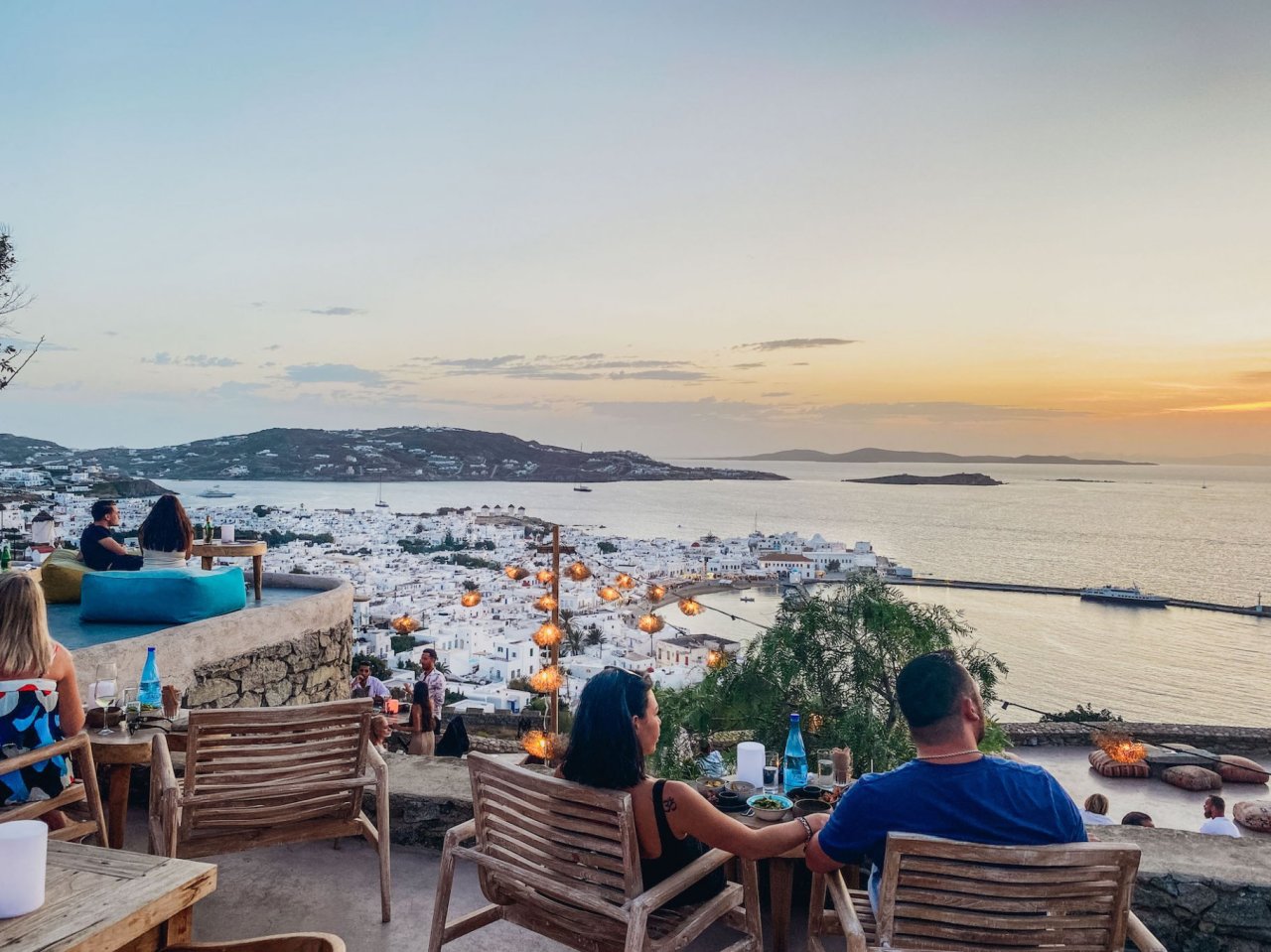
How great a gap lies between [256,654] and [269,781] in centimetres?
420

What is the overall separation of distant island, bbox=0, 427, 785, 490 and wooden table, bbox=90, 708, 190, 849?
76.1 ft

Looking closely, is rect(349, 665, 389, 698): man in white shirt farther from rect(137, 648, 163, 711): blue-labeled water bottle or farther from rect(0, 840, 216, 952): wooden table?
rect(0, 840, 216, 952): wooden table

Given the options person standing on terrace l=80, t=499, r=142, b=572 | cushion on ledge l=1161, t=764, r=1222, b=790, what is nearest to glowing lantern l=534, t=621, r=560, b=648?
person standing on terrace l=80, t=499, r=142, b=572

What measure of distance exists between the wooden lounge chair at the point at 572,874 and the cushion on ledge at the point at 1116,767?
14.2 metres

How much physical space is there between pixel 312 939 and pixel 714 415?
1935 inches

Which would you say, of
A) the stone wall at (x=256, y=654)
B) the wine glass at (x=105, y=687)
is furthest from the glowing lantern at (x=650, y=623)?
the stone wall at (x=256, y=654)

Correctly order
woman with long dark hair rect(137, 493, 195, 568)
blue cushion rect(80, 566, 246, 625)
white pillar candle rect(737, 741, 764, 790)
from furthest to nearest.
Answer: woman with long dark hair rect(137, 493, 195, 568) < blue cushion rect(80, 566, 246, 625) < white pillar candle rect(737, 741, 764, 790)

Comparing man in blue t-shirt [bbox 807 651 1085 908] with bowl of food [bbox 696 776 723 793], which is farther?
bowl of food [bbox 696 776 723 793]

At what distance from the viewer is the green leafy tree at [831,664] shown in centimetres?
742

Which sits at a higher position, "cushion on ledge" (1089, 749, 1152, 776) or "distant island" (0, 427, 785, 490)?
"distant island" (0, 427, 785, 490)

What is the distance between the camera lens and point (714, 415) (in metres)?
50.0

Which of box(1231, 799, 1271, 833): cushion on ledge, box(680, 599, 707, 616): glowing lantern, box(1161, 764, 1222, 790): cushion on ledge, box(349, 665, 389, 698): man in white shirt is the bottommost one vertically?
box(1161, 764, 1222, 790): cushion on ledge

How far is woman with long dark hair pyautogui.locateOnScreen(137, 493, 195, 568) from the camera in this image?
23.2 ft

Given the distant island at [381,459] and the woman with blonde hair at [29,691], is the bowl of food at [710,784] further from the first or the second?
the distant island at [381,459]
